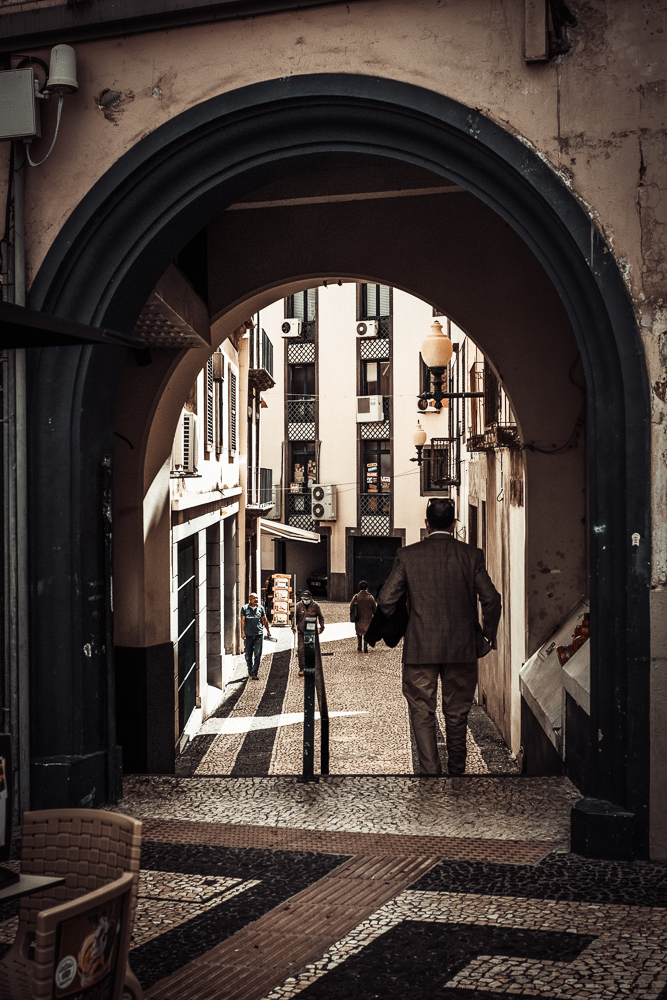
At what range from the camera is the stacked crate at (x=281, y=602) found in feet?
74.8

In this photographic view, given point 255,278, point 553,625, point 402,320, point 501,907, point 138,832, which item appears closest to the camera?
point 138,832

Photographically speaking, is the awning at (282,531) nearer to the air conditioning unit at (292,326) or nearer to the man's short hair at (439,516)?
the air conditioning unit at (292,326)

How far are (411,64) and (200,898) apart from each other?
4.26 metres

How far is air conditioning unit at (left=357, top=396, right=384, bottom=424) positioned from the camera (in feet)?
104

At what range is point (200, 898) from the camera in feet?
13.3

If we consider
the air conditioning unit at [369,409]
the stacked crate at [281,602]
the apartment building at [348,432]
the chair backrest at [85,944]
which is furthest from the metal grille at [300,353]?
the chair backrest at [85,944]

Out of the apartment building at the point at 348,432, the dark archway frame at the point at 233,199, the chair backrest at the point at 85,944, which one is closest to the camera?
the chair backrest at the point at 85,944

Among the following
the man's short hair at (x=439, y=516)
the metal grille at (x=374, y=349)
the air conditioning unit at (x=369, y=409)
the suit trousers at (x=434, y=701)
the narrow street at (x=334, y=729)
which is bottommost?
the narrow street at (x=334, y=729)

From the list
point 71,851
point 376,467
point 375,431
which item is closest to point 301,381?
point 375,431

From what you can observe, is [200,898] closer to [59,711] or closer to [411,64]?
[59,711]

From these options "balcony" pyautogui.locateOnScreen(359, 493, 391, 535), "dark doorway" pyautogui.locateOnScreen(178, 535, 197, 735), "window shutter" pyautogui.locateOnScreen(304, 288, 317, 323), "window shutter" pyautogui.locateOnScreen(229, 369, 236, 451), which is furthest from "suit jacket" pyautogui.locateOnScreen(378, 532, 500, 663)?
"window shutter" pyautogui.locateOnScreen(304, 288, 317, 323)

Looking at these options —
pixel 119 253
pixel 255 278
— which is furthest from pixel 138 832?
pixel 255 278

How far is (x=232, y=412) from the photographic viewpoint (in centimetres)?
1827

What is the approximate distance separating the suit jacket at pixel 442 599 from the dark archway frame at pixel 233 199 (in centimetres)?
132
